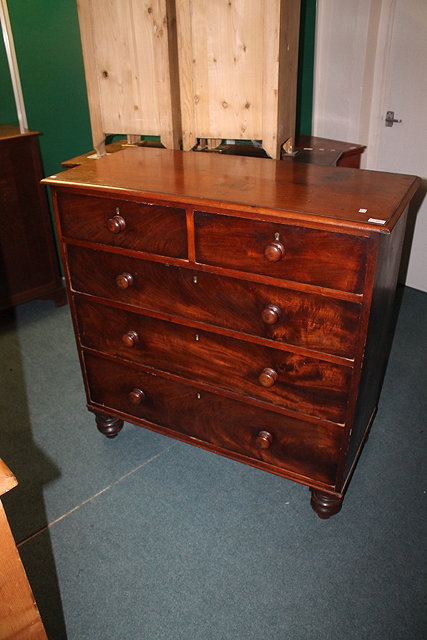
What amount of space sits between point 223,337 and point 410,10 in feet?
7.96

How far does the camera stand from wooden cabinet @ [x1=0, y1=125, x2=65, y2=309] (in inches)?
114

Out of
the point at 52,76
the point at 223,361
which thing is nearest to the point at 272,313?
the point at 223,361

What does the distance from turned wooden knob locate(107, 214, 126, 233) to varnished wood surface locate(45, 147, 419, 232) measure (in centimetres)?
9

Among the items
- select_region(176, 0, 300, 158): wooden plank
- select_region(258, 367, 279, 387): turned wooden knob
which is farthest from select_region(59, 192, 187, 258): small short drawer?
select_region(176, 0, 300, 158): wooden plank

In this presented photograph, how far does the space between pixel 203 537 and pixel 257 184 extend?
1.20 meters

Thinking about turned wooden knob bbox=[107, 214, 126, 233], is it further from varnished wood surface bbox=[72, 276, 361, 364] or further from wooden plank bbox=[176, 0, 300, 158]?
wooden plank bbox=[176, 0, 300, 158]

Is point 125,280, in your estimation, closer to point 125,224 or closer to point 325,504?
point 125,224

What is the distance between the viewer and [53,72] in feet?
10.2

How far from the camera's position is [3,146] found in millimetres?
2830

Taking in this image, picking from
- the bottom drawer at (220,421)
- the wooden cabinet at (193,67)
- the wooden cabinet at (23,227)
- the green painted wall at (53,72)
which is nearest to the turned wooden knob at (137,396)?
the bottom drawer at (220,421)

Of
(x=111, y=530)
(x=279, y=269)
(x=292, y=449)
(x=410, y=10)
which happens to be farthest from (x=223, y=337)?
(x=410, y=10)

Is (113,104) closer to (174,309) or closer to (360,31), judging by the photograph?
(174,309)

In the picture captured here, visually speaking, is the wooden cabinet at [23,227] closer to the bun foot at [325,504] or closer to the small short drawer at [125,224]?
the small short drawer at [125,224]

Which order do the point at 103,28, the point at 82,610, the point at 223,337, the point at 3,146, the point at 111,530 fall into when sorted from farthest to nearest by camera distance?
the point at 3,146 → the point at 103,28 → the point at 111,530 → the point at 223,337 → the point at 82,610
